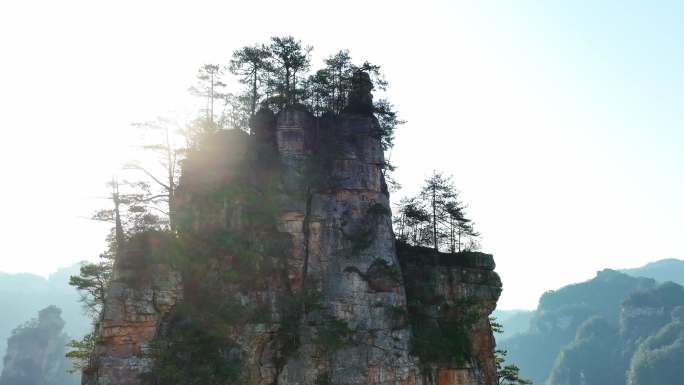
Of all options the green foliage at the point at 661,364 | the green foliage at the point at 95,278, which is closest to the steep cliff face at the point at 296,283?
the green foliage at the point at 95,278

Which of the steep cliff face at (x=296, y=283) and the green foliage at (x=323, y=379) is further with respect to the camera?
the green foliage at (x=323, y=379)

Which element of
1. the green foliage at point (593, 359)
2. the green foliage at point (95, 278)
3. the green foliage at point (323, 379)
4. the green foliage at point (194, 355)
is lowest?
the green foliage at point (593, 359)

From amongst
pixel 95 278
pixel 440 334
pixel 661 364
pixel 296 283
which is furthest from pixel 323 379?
pixel 661 364

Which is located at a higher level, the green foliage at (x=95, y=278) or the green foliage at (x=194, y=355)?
the green foliage at (x=95, y=278)

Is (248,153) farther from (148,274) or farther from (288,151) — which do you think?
(148,274)

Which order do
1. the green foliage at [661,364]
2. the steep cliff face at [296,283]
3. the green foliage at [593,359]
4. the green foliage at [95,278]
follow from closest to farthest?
the steep cliff face at [296,283] → the green foliage at [95,278] → the green foliage at [661,364] → the green foliage at [593,359]

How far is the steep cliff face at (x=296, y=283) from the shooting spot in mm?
28234

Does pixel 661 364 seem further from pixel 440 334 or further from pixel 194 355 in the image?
pixel 194 355

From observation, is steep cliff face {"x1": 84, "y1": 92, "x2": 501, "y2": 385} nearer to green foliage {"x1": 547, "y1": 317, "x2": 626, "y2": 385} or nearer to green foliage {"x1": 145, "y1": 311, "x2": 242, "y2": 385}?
green foliage {"x1": 145, "y1": 311, "x2": 242, "y2": 385}

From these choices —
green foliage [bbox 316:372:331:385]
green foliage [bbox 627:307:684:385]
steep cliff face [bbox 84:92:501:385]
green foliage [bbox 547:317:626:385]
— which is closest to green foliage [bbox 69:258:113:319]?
steep cliff face [bbox 84:92:501:385]

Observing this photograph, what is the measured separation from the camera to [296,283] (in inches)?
1307

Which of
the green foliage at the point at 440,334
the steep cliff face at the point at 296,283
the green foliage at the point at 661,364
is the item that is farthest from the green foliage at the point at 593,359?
the green foliage at the point at 440,334

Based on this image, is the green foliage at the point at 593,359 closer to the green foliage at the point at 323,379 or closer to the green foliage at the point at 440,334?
the green foliage at the point at 440,334

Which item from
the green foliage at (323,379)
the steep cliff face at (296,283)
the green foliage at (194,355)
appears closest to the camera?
the green foliage at (194,355)
